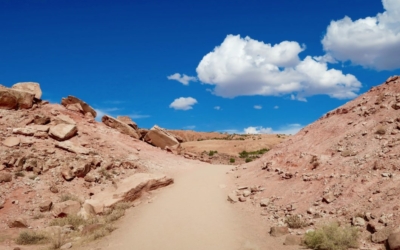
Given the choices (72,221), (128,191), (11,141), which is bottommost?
(72,221)

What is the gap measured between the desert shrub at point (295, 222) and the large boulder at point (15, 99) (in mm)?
21447

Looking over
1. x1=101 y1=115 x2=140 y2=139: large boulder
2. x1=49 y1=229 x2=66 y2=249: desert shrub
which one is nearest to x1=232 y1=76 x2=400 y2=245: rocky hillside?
x1=49 y1=229 x2=66 y2=249: desert shrub

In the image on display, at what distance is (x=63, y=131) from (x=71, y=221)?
1004 cm

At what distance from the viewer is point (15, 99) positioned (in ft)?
82.4

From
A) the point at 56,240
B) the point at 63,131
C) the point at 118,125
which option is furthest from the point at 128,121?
the point at 56,240

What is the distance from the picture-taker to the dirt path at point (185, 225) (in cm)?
1149

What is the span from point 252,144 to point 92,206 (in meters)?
43.9

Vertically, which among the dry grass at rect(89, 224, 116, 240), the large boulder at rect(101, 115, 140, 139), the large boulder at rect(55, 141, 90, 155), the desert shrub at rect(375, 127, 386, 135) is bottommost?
the dry grass at rect(89, 224, 116, 240)

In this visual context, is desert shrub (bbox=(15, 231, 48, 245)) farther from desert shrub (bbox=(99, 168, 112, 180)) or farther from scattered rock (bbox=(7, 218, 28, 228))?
desert shrub (bbox=(99, 168, 112, 180))

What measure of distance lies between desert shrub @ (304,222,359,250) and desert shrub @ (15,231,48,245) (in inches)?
378

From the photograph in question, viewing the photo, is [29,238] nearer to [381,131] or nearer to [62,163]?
[62,163]

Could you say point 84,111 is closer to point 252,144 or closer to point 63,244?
point 63,244

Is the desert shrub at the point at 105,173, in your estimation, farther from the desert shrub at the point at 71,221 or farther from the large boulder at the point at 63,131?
the desert shrub at the point at 71,221

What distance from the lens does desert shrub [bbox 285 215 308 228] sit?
1167 centimetres
